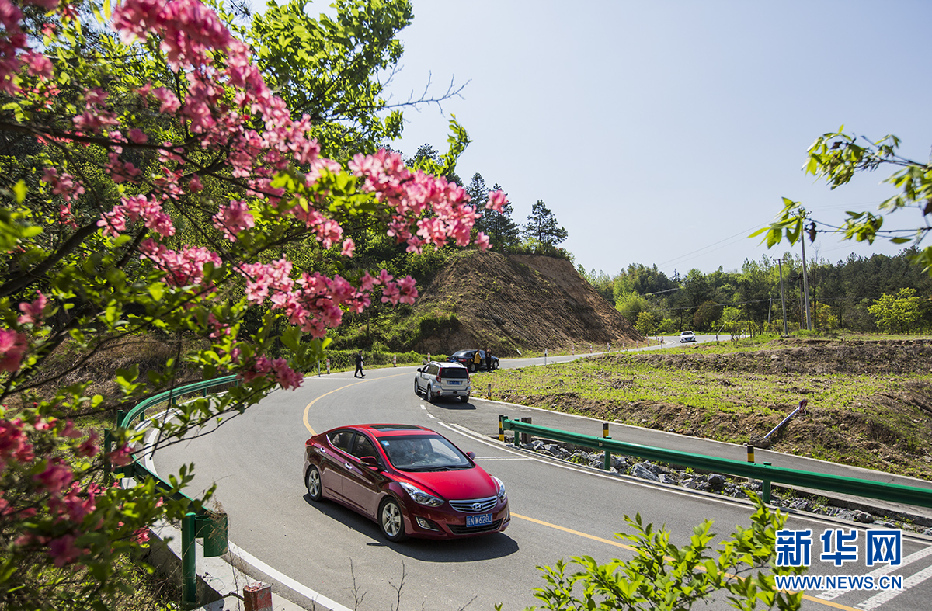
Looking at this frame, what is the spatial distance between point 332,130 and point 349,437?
5.57 meters

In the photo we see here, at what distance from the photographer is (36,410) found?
106 inches

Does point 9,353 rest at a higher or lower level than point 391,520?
higher

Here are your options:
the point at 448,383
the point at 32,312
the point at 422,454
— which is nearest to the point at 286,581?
the point at 422,454

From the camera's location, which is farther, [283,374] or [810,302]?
[810,302]

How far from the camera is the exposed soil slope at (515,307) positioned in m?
61.2

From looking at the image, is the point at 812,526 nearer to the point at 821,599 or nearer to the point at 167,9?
the point at 821,599

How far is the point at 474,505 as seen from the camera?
7.73 m

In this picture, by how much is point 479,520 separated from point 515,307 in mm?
62765

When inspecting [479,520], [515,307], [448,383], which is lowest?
[479,520]

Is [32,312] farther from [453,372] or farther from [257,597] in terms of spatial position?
[453,372]

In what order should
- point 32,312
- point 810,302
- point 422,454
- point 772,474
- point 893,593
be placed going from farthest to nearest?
Result: point 810,302, point 772,474, point 422,454, point 893,593, point 32,312

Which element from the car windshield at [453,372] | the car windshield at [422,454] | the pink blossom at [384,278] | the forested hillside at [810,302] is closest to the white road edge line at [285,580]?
the car windshield at [422,454]

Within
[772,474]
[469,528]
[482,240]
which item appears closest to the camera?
[482,240]

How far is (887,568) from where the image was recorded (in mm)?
7027
